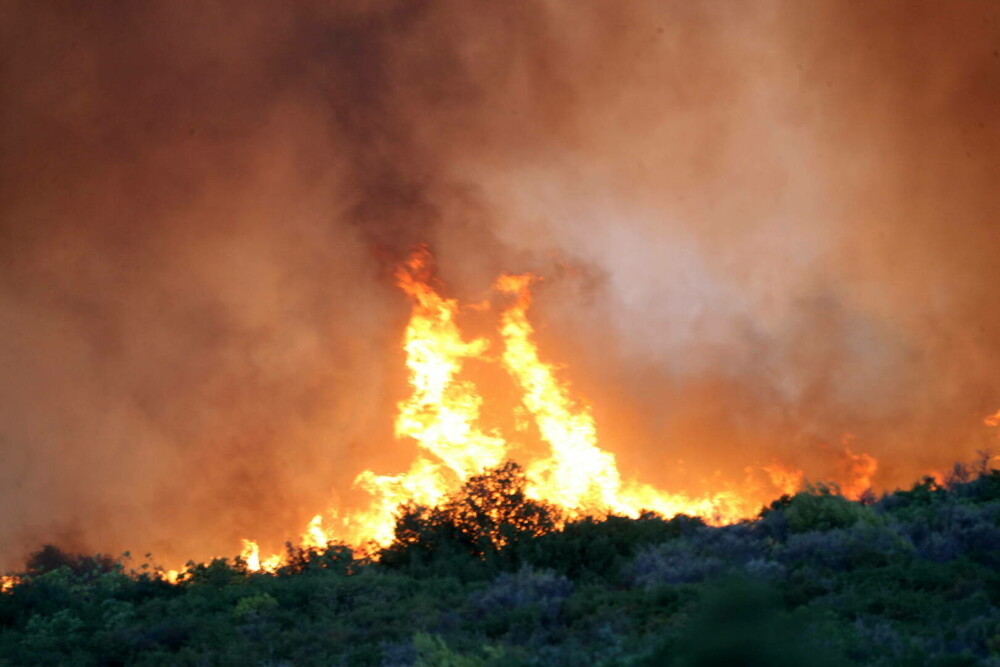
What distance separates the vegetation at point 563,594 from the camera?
336 inches

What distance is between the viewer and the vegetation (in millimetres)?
8523

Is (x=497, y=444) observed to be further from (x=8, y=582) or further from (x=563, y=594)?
(x=8, y=582)

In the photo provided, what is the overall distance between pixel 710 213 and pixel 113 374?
18523mm

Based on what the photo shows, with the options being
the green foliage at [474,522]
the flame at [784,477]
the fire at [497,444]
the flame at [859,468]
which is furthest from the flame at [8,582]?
the flame at [859,468]

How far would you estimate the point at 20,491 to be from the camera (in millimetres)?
26531

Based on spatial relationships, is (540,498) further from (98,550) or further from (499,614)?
(98,550)

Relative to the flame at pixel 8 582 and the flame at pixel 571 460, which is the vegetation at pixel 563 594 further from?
the flame at pixel 571 460

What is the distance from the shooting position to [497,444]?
70.8ft

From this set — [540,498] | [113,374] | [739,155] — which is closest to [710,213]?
[739,155]

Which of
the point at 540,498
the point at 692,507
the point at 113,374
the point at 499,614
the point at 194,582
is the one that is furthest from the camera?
the point at 113,374

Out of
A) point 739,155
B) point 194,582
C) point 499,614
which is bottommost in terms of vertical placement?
point 499,614

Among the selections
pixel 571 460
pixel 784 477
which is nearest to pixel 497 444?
pixel 571 460

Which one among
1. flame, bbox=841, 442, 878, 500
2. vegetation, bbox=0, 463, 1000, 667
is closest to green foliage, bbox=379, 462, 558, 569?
vegetation, bbox=0, 463, 1000, 667

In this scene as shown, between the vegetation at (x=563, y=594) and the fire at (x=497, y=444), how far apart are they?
3228mm
